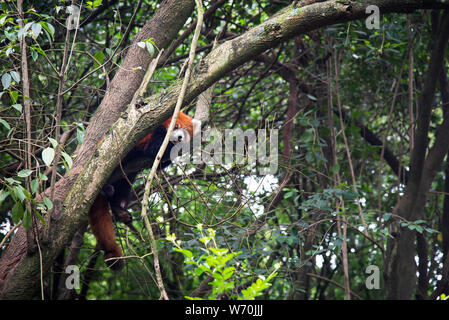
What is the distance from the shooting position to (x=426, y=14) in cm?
434

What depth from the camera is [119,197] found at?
12.5 feet

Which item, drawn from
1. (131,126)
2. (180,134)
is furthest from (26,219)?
(180,134)

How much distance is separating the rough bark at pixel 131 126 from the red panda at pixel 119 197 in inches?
22.1

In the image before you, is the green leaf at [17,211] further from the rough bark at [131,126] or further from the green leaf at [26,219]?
the rough bark at [131,126]

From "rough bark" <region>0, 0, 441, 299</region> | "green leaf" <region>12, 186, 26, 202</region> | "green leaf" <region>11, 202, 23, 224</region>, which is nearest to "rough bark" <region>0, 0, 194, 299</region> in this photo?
"rough bark" <region>0, 0, 441, 299</region>

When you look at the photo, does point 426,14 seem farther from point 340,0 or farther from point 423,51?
point 340,0

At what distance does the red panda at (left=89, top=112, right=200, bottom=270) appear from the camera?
334 centimetres

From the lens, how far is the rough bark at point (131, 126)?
238 cm

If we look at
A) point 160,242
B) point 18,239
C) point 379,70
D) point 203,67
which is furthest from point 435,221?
point 18,239

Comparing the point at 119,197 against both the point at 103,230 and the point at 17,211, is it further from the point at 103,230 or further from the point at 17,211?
the point at 17,211

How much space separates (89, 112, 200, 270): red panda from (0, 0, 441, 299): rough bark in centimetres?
56

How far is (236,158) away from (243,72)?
2.20m

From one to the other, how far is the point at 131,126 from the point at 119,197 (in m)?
1.43

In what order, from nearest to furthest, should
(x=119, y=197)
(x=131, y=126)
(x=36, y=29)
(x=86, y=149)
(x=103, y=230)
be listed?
(x=36, y=29) < (x=131, y=126) < (x=86, y=149) < (x=103, y=230) < (x=119, y=197)
